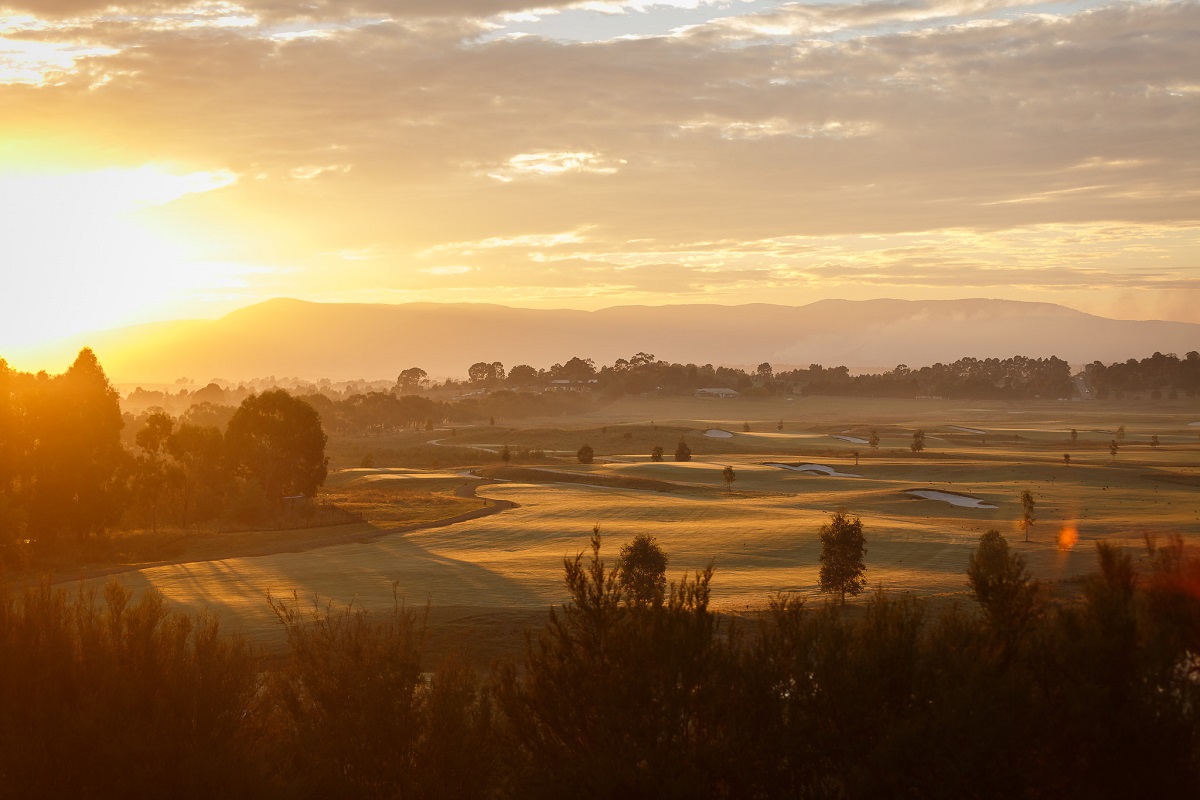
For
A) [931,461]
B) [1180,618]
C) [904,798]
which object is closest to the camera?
[904,798]

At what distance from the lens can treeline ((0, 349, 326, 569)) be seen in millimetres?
61156

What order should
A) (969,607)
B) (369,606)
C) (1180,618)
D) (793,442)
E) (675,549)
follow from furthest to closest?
(793,442)
(675,549)
(369,606)
(969,607)
(1180,618)

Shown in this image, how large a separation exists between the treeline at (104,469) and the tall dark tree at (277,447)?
0.08 m

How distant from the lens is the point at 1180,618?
60.9ft

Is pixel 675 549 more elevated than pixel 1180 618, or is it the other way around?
pixel 1180 618

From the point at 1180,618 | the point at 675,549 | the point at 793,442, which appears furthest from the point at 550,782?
the point at 793,442

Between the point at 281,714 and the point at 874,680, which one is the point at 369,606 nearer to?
the point at 281,714

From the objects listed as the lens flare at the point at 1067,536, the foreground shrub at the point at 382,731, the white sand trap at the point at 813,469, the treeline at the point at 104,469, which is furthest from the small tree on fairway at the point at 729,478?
the foreground shrub at the point at 382,731

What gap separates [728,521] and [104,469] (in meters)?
39.9

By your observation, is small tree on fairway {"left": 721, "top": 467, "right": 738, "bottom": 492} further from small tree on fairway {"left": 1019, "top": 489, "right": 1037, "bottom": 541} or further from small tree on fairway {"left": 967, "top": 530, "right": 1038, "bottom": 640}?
small tree on fairway {"left": 967, "top": 530, "right": 1038, "bottom": 640}

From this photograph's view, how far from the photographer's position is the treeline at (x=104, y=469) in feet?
201

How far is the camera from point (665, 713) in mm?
16953

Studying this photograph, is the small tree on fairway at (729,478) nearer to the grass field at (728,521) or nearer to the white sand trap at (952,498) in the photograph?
the grass field at (728,521)

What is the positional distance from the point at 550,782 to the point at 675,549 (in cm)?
3831
